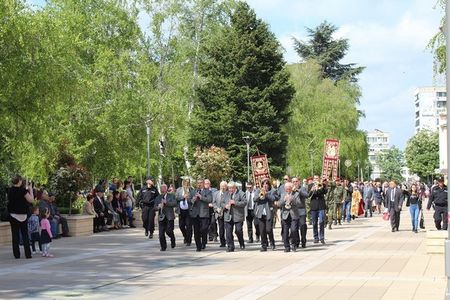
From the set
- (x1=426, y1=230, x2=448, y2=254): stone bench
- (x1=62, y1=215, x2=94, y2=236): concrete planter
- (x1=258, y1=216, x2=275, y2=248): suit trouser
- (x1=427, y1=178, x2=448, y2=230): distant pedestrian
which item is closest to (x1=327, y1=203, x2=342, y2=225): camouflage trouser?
(x1=427, y1=178, x2=448, y2=230): distant pedestrian

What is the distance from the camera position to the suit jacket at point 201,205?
821 inches

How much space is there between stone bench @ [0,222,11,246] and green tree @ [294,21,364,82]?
187 feet

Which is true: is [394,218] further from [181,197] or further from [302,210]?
[181,197]

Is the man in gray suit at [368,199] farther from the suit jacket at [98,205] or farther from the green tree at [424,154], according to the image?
the green tree at [424,154]

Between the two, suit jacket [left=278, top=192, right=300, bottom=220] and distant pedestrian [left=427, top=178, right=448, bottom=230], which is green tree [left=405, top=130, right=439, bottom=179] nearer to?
distant pedestrian [left=427, top=178, right=448, bottom=230]

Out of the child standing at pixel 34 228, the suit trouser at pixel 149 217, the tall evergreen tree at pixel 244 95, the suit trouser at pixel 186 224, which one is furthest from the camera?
the tall evergreen tree at pixel 244 95

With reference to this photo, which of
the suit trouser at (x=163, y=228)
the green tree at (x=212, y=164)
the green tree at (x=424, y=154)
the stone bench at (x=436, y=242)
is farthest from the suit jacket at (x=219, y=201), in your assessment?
the green tree at (x=424, y=154)

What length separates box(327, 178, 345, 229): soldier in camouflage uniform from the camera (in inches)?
1233

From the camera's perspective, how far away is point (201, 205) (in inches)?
831

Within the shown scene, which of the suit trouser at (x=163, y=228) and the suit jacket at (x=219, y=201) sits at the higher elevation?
the suit jacket at (x=219, y=201)

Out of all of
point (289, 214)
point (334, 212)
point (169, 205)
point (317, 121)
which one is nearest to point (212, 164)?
point (334, 212)

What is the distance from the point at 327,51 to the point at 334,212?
46868 millimetres

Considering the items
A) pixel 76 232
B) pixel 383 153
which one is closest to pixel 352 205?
pixel 76 232

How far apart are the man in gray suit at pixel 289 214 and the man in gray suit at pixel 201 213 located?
6.53ft
